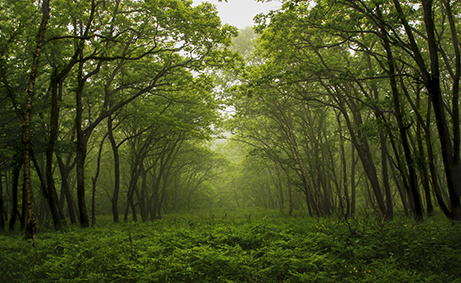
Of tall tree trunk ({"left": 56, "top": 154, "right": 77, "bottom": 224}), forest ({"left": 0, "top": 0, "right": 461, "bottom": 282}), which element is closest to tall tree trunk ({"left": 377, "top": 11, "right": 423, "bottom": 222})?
forest ({"left": 0, "top": 0, "right": 461, "bottom": 282})

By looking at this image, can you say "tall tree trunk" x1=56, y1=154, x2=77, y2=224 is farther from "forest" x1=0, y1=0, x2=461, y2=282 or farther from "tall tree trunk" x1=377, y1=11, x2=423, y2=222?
"tall tree trunk" x1=377, y1=11, x2=423, y2=222

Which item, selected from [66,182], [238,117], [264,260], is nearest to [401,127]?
[264,260]

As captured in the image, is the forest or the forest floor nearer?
the forest floor

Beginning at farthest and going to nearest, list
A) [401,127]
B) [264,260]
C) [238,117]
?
[238,117] → [401,127] → [264,260]

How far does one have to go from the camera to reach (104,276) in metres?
5.11

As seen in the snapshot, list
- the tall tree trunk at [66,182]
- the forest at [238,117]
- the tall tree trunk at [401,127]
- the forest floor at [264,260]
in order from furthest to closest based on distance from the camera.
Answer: the tall tree trunk at [66,182]
the tall tree trunk at [401,127]
the forest at [238,117]
the forest floor at [264,260]

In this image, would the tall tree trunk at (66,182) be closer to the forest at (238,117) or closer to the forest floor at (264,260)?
the forest at (238,117)

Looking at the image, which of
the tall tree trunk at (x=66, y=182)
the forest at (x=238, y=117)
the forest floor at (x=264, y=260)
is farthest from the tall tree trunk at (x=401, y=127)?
the tall tree trunk at (x=66, y=182)

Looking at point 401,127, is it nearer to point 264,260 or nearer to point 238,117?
point 264,260

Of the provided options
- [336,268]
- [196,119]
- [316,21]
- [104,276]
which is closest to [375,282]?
[336,268]

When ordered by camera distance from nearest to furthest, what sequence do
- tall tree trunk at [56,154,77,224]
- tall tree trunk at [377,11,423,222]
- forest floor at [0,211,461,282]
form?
forest floor at [0,211,461,282], tall tree trunk at [377,11,423,222], tall tree trunk at [56,154,77,224]

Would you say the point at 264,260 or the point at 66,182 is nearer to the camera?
the point at 264,260

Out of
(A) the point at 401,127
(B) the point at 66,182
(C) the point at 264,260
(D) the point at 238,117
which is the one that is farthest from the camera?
(D) the point at 238,117

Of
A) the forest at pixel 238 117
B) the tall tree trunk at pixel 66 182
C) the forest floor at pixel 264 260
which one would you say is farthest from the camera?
the tall tree trunk at pixel 66 182
